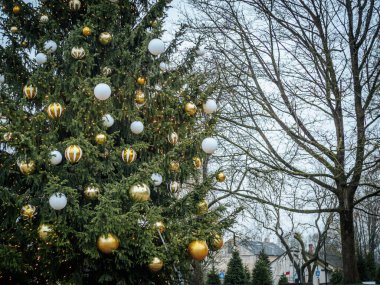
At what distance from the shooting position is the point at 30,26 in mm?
6660

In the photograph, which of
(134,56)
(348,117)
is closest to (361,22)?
(348,117)

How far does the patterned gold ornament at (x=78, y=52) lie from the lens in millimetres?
5758

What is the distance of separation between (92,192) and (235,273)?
26.5 meters

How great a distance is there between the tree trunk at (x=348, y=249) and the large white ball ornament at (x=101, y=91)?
298 inches

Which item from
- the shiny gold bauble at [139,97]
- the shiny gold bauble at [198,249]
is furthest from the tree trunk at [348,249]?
the shiny gold bauble at [139,97]

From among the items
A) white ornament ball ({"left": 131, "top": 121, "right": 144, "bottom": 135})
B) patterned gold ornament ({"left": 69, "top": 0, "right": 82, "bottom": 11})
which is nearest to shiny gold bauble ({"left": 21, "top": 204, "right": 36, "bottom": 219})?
white ornament ball ({"left": 131, "top": 121, "right": 144, "bottom": 135})

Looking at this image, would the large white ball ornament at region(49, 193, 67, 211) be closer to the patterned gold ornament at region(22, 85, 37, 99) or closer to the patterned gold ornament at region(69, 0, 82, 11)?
the patterned gold ornament at region(22, 85, 37, 99)

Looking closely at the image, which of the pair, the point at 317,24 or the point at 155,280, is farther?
the point at 317,24

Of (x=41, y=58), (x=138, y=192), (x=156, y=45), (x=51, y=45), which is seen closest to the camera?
(x=138, y=192)

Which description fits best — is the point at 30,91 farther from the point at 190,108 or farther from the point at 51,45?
the point at 190,108

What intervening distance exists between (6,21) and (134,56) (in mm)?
2180

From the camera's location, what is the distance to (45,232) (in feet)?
15.6

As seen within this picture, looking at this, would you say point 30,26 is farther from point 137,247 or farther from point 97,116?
point 137,247

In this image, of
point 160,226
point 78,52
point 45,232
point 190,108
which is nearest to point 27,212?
point 45,232
